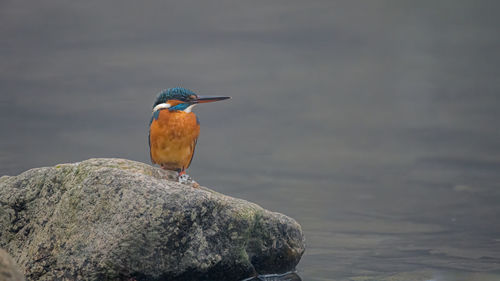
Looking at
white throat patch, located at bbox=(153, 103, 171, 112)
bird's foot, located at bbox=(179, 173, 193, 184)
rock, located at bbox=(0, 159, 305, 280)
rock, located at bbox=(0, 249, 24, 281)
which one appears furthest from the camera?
white throat patch, located at bbox=(153, 103, 171, 112)

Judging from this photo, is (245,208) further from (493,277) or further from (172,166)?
(493,277)

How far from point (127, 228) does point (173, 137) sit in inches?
52.8

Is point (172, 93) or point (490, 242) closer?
point (172, 93)

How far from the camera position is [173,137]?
5.93 metres

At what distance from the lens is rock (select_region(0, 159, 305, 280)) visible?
4.83m

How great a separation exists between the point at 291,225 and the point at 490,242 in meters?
4.20

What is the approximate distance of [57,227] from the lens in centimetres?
515

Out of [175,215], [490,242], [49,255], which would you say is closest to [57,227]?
[49,255]

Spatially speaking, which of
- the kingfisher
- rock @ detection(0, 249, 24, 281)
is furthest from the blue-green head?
rock @ detection(0, 249, 24, 281)

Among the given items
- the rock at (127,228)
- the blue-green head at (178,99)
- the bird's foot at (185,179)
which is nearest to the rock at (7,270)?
the rock at (127,228)

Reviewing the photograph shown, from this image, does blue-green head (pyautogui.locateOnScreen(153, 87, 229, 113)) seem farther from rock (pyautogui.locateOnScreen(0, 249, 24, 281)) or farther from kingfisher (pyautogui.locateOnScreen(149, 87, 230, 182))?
rock (pyautogui.locateOnScreen(0, 249, 24, 281))

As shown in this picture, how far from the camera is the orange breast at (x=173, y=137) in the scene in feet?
19.4

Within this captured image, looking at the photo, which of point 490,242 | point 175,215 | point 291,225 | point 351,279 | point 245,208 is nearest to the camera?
point 175,215

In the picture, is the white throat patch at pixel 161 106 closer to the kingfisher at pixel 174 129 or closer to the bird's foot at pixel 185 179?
the kingfisher at pixel 174 129
